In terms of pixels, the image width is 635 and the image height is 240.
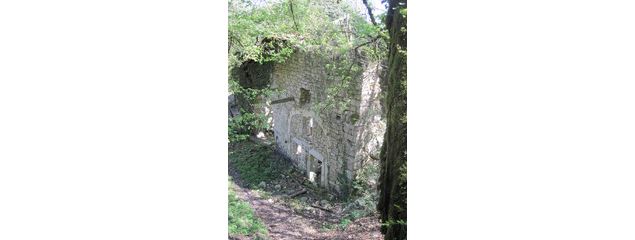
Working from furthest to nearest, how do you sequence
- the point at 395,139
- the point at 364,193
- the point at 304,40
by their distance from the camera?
the point at 304,40, the point at 364,193, the point at 395,139

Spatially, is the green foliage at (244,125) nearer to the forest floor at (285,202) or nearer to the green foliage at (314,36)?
the forest floor at (285,202)

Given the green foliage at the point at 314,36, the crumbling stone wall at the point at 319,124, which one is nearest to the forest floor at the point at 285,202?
the crumbling stone wall at the point at 319,124

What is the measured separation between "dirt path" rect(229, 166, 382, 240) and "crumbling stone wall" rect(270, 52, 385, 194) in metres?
0.21

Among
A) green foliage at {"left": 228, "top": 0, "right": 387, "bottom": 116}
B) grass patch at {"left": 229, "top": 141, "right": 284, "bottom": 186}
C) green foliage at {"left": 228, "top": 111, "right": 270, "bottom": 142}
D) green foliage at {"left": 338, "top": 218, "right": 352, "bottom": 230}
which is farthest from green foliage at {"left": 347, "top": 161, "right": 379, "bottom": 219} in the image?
green foliage at {"left": 228, "top": 111, "right": 270, "bottom": 142}

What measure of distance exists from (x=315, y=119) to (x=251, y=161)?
0.49m

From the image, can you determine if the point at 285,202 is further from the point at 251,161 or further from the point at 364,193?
the point at 364,193

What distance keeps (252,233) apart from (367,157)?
2.82 feet

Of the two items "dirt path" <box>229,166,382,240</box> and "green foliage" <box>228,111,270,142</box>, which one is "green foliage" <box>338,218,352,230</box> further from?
"green foliage" <box>228,111,270,142</box>

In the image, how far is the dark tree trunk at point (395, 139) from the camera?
146 inches

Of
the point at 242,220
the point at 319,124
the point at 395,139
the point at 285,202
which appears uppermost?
the point at 319,124

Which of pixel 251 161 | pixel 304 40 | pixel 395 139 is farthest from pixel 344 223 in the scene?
pixel 304 40

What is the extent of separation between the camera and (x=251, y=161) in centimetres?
407

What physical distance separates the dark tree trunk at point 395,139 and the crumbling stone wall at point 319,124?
11cm

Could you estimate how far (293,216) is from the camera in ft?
13.0
